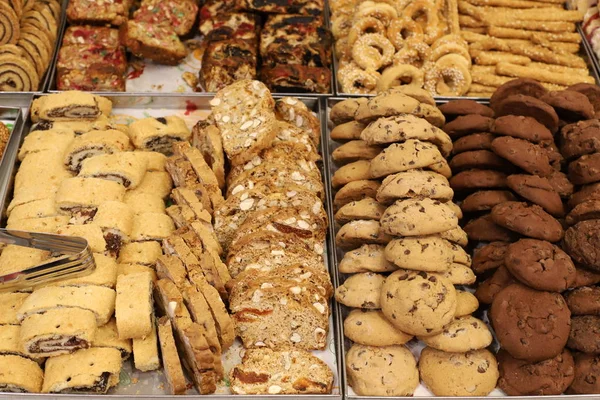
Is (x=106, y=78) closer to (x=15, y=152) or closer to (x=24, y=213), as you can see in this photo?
(x=15, y=152)

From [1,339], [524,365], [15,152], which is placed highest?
[15,152]

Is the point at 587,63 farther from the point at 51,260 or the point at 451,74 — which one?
the point at 51,260

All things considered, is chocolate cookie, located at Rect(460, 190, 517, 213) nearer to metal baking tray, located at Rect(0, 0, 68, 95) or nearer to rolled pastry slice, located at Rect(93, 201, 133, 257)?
rolled pastry slice, located at Rect(93, 201, 133, 257)

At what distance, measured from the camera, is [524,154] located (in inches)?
115

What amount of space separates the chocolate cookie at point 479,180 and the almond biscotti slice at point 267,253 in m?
0.91

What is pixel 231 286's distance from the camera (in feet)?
9.22

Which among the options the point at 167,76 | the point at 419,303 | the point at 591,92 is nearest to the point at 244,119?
the point at 167,76

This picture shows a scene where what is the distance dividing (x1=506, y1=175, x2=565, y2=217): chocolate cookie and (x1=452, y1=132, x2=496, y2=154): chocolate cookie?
0.32 m

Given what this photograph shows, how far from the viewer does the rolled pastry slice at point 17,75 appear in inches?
147

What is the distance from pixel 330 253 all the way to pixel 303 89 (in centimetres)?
128

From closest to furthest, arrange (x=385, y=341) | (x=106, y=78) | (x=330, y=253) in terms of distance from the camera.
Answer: (x=385, y=341) < (x=330, y=253) < (x=106, y=78)

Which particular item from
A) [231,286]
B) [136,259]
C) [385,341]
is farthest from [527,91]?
[136,259]

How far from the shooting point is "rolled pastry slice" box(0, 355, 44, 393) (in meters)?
2.49

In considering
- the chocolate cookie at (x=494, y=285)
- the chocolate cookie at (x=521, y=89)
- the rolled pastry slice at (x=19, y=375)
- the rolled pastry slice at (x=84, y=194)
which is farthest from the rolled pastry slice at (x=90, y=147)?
the chocolate cookie at (x=521, y=89)
